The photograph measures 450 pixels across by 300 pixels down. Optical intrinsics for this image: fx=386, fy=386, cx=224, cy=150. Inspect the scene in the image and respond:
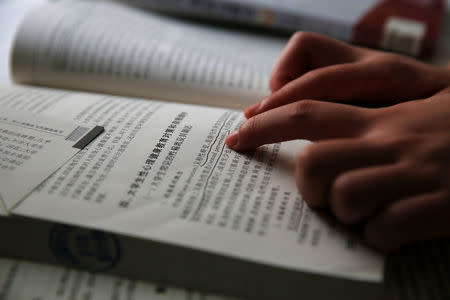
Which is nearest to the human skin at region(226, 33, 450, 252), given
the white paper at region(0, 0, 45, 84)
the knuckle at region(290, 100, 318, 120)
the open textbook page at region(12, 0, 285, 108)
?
the knuckle at region(290, 100, 318, 120)

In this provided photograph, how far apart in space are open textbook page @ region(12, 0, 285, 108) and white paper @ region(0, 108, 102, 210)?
129 millimetres

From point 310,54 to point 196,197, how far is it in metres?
0.24

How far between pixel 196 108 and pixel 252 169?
5.2 inches

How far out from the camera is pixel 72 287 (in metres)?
0.32

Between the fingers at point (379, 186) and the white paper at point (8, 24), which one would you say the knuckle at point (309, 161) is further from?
the white paper at point (8, 24)

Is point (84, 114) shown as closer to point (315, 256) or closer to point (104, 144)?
point (104, 144)

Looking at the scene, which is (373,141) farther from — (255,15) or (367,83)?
(255,15)

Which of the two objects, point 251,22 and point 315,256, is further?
point 251,22

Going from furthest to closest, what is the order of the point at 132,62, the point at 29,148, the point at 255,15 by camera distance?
1. the point at 255,15
2. the point at 132,62
3. the point at 29,148

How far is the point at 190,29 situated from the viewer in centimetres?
68

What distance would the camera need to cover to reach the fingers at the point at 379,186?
30cm

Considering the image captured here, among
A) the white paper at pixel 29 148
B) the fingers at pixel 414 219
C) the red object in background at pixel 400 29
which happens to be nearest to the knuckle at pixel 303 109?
the fingers at pixel 414 219

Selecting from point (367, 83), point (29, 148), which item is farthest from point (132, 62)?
point (367, 83)

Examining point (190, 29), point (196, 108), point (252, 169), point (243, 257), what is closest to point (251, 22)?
point (190, 29)
